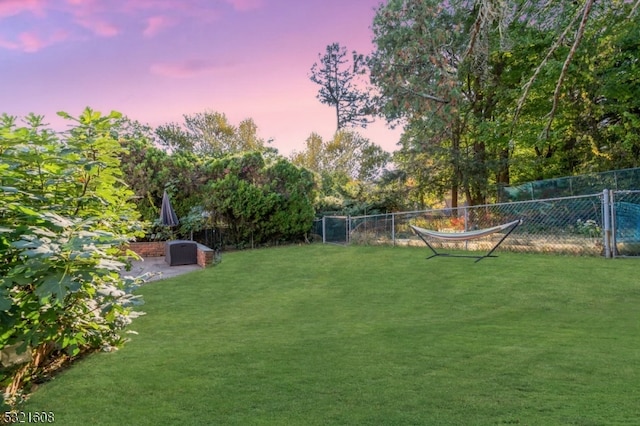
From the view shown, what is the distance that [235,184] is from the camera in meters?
13.9

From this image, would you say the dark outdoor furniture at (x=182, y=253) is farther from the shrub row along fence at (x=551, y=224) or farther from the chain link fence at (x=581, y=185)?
the chain link fence at (x=581, y=185)

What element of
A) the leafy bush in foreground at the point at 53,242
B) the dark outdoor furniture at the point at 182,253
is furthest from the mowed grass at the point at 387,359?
the dark outdoor furniture at the point at 182,253

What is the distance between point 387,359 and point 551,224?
6300mm

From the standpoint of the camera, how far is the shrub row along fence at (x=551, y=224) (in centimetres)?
641

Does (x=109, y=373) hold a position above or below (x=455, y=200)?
below

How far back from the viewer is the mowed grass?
6.70 feet

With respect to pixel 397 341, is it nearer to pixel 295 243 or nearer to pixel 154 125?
pixel 295 243

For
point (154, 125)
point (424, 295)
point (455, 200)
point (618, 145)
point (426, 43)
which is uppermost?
point (154, 125)

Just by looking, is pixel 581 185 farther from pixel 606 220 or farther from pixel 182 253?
pixel 182 253

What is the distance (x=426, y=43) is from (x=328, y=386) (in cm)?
888

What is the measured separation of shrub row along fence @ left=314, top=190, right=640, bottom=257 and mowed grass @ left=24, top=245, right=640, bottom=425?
72 cm

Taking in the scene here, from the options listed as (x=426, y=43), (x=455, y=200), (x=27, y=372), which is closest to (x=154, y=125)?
(x=455, y=200)

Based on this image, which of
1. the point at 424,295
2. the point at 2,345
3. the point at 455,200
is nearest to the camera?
the point at 2,345

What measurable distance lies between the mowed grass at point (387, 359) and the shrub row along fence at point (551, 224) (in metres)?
0.72
